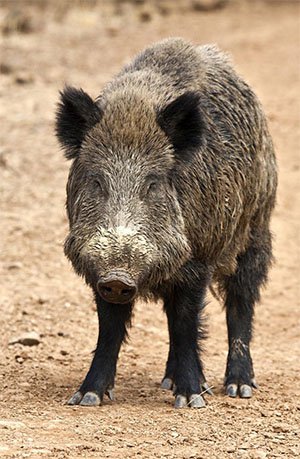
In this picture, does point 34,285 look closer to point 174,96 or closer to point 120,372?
point 120,372

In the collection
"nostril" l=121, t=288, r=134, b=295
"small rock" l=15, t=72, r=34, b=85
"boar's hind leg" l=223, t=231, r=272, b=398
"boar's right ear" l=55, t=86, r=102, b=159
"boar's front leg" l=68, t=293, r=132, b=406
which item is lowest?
"boar's front leg" l=68, t=293, r=132, b=406

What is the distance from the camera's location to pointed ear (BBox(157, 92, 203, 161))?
7.03m

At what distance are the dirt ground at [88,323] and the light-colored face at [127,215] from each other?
86 cm

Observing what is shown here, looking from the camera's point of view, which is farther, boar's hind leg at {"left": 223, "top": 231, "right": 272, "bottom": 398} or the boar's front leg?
boar's hind leg at {"left": 223, "top": 231, "right": 272, "bottom": 398}

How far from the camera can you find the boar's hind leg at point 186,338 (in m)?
7.22

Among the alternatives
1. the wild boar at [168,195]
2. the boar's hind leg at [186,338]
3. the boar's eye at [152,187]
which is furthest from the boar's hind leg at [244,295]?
the boar's eye at [152,187]

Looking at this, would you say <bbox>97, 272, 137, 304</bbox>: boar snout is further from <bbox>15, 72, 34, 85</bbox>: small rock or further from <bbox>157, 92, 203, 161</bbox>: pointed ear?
<bbox>15, 72, 34, 85</bbox>: small rock

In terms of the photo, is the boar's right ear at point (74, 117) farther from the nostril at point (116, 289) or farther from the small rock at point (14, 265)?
the small rock at point (14, 265)

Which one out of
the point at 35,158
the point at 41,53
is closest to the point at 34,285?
the point at 35,158

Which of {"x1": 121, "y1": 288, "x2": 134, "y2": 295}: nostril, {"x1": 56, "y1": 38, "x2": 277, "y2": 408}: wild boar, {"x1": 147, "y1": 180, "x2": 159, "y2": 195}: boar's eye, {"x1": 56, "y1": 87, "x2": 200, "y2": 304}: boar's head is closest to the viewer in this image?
{"x1": 121, "y1": 288, "x2": 134, "y2": 295}: nostril

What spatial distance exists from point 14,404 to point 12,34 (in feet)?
53.4

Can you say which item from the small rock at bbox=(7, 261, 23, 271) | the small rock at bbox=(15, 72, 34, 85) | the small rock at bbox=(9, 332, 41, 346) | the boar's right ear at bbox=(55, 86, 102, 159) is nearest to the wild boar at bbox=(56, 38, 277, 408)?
the boar's right ear at bbox=(55, 86, 102, 159)

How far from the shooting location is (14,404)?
699 cm

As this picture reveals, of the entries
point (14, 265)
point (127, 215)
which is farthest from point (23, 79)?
point (127, 215)
